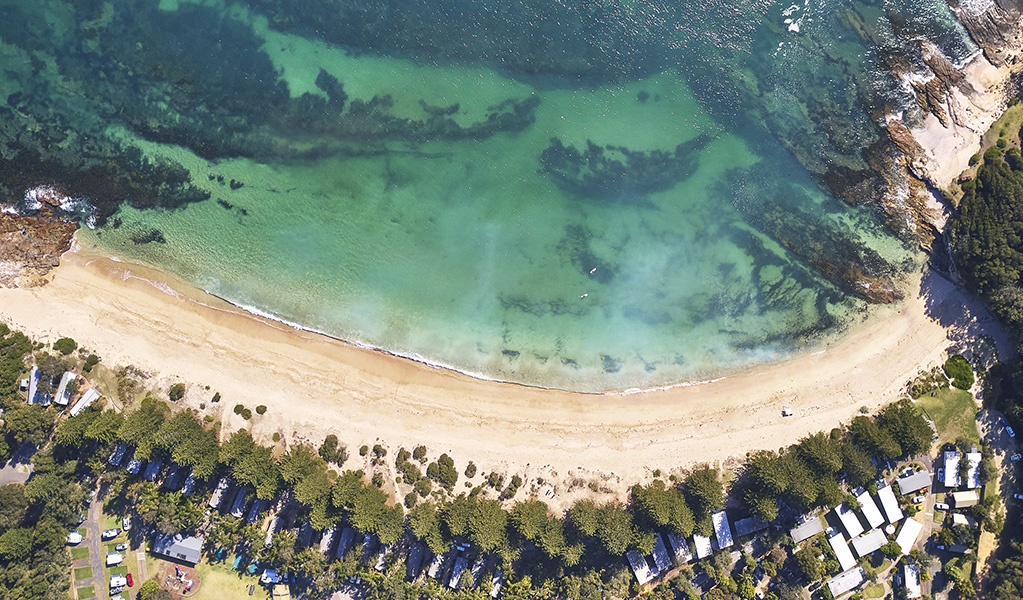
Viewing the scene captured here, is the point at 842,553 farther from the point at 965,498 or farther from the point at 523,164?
the point at 523,164

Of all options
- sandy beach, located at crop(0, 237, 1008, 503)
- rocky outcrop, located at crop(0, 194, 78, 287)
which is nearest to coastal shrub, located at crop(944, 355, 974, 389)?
sandy beach, located at crop(0, 237, 1008, 503)

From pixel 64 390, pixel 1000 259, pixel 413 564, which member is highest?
pixel 64 390

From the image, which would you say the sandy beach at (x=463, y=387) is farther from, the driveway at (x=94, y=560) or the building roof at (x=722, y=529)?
the driveway at (x=94, y=560)

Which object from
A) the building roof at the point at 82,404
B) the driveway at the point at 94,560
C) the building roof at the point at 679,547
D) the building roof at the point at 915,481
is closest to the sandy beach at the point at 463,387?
the building roof at the point at 82,404

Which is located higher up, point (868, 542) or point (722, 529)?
point (722, 529)

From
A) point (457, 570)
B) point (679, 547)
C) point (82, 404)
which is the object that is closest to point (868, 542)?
point (679, 547)
